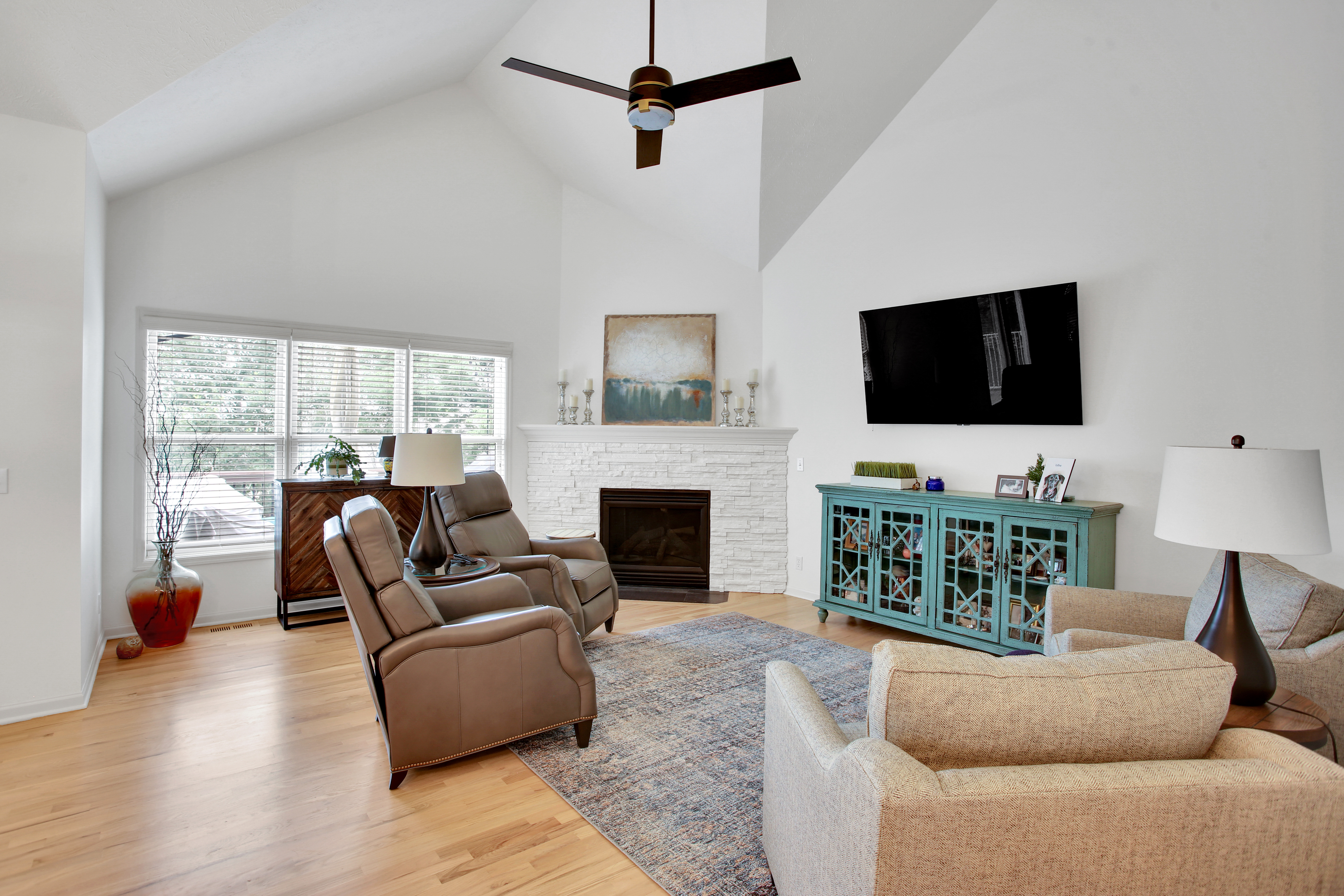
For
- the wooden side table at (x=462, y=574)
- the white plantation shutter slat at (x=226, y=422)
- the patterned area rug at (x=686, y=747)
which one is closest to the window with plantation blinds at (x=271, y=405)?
the white plantation shutter slat at (x=226, y=422)

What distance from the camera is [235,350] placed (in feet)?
16.0

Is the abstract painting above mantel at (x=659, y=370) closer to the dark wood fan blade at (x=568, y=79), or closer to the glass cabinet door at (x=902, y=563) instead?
the glass cabinet door at (x=902, y=563)

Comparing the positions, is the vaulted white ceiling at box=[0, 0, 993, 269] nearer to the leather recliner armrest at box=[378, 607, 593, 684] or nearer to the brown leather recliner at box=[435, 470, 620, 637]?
the brown leather recliner at box=[435, 470, 620, 637]

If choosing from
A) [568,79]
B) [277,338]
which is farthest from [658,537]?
[568,79]

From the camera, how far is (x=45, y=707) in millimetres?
3221

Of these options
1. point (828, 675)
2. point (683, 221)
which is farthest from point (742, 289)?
point (828, 675)

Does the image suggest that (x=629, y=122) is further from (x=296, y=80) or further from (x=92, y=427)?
(x=92, y=427)

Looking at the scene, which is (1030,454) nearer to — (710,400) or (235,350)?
(710,400)

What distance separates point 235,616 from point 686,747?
3.63 meters

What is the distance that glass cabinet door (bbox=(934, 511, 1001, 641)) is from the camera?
409 centimetres

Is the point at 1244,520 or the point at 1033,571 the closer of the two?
the point at 1244,520

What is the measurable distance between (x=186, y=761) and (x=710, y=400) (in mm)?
4332

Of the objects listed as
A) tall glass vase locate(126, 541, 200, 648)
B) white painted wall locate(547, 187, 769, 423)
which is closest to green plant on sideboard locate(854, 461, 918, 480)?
white painted wall locate(547, 187, 769, 423)

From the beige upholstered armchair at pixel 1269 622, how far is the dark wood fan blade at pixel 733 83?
2.37 m
